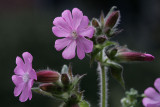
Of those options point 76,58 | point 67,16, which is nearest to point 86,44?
point 67,16

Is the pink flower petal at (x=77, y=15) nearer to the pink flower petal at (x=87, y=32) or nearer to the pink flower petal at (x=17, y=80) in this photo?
the pink flower petal at (x=87, y=32)

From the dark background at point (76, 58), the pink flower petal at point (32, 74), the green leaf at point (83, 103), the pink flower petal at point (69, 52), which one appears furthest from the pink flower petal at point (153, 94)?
the dark background at point (76, 58)

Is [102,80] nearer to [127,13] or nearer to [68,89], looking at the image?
[68,89]

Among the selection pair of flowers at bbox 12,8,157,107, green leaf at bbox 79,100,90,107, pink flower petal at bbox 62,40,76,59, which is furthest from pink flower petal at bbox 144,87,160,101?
pink flower petal at bbox 62,40,76,59

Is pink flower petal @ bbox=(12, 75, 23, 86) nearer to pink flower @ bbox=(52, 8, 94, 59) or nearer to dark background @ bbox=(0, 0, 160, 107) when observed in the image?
pink flower @ bbox=(52, 8, 94, 59)

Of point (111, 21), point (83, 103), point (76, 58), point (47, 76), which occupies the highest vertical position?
point (76, 58)

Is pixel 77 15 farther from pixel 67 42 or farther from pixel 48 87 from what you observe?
pixel 48 87

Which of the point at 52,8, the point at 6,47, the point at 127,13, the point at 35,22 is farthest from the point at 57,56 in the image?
the point at 52,8
